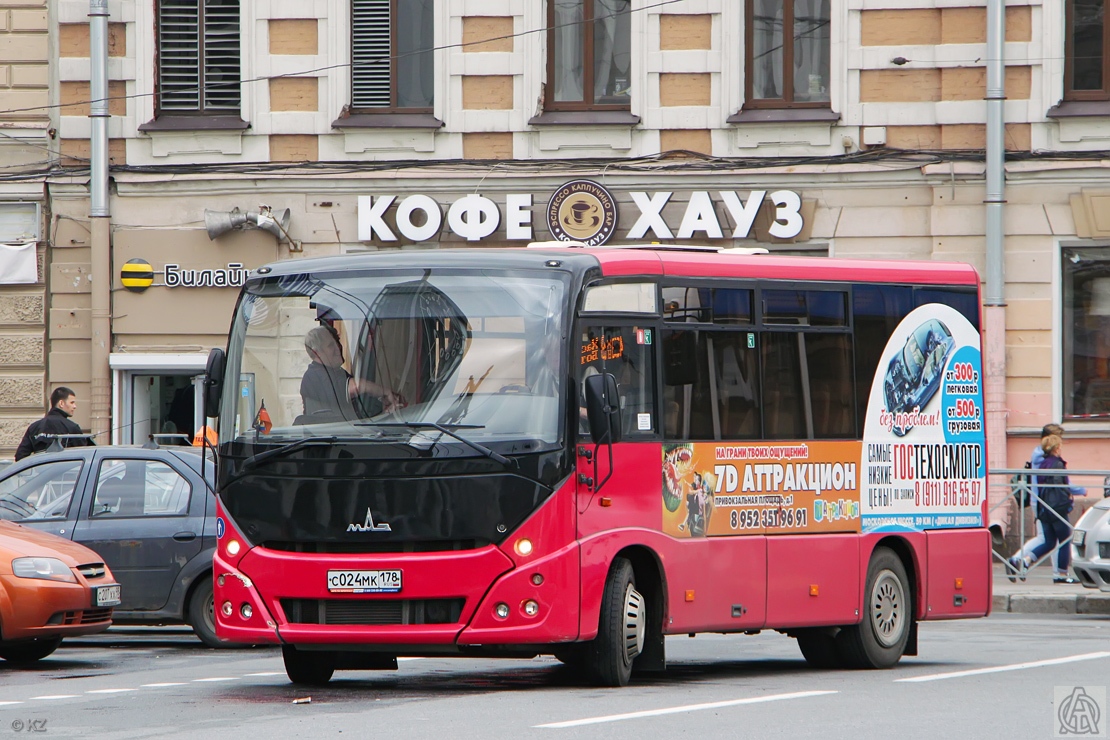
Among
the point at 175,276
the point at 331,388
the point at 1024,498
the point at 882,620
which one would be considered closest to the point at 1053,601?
the point at 1024,498

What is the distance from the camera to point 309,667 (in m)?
11.1

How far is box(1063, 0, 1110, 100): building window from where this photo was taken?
21.3 meters

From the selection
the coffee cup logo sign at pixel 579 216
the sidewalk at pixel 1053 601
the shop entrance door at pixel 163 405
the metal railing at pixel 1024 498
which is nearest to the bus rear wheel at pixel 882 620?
the sidewalk at pixel 1053 601

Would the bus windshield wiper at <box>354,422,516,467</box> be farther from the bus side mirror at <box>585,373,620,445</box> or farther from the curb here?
the curb

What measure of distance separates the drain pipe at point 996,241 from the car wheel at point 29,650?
11799 millimetres

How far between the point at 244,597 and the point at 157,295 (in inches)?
496

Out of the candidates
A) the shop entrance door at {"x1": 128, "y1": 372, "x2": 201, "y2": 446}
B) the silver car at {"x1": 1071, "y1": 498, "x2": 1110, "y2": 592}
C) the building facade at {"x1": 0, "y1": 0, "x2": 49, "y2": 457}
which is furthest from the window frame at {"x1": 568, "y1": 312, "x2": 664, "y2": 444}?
the building facade at {"x1": 0, "y1": 0, "x2": 49, "y2": 457}

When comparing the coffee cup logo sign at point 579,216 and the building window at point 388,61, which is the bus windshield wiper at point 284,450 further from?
the building window at point 388,61

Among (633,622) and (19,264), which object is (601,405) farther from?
(19,264)

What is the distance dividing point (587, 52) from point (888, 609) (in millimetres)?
11339

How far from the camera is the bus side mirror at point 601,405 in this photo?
33.0 ft

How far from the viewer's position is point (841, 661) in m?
12.4

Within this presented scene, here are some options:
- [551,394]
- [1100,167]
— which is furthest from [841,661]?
[1100,167]

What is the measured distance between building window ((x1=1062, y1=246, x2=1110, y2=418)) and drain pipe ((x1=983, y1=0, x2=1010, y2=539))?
2.85 ft
